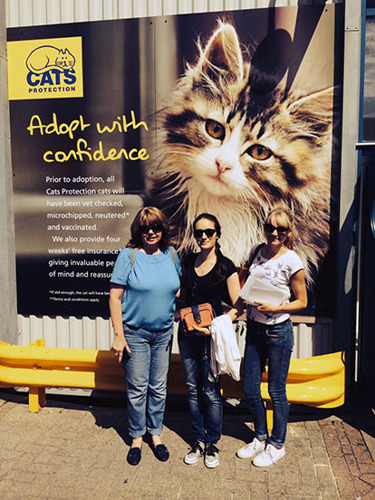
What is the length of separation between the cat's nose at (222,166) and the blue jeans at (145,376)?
1.74 meters

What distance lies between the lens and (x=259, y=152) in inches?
174

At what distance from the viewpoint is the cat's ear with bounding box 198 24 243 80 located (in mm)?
4359

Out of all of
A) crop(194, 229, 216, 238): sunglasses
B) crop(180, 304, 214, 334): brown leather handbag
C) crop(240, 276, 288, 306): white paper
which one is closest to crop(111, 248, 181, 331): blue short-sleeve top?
crop(180, 304, 214, 334): brown leather handbag

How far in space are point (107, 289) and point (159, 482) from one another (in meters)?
2.05

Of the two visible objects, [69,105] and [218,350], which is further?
[69,105]

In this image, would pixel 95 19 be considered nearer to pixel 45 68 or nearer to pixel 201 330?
pixel 45 68

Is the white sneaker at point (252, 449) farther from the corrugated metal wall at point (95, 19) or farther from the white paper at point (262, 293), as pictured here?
the white paper at point (262, 293)

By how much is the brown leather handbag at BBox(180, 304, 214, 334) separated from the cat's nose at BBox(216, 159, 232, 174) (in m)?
1.65

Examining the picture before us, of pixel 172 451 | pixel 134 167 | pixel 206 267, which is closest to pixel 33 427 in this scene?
pixel 172 451

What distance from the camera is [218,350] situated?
11.2 feet

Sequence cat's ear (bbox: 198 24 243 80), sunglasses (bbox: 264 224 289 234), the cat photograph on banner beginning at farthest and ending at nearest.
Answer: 1. cat's ear (bbox: 198 24 243 80)
2. the cat photograph on banner
3. sunglasses (bbox: 264 224 289 234)

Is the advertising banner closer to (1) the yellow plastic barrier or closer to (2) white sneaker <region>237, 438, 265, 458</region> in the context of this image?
(1) the yellow plastic barrier

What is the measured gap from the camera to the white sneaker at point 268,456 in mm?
3521

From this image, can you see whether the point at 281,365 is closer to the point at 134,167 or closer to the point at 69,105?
the point at 134,167
